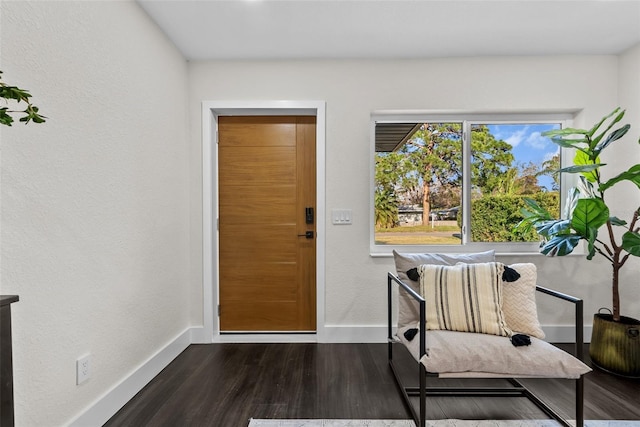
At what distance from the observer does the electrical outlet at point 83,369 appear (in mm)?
1625

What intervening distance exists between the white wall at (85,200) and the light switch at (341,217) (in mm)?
1350

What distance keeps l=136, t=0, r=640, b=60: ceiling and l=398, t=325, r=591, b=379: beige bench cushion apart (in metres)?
2.12

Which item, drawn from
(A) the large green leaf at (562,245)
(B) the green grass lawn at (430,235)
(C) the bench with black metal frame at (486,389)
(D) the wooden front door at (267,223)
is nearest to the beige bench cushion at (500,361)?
(C) the bench with black metal frame at (486,389)

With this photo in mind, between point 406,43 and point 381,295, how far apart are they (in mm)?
2125

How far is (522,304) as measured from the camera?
1.94 metres

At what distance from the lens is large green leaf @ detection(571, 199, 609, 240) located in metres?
2.20

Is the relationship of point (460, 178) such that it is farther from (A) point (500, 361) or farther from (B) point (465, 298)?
(A) point (500, 361)

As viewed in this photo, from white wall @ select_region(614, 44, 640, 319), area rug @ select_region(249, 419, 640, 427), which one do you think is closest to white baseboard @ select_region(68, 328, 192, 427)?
area rug @ select_region(249, 419, 640, 427)

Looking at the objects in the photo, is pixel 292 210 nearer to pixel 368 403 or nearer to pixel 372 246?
pixel 372 246

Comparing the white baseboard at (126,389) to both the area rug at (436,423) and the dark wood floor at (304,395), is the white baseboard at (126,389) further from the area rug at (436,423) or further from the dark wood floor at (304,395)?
the area rug at (436,423)

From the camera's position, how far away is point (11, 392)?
3.25 feet

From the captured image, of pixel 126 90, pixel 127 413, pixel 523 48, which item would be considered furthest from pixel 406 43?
pixel 127 413

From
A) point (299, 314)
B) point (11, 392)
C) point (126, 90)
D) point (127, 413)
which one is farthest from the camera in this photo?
point (299, 314)

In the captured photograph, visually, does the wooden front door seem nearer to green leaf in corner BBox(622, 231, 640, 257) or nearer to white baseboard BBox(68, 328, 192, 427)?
white baseboard BBox(68, 328, 192, 427)
